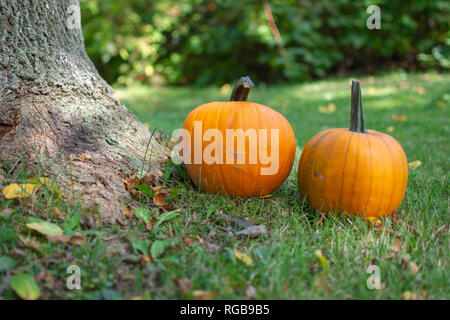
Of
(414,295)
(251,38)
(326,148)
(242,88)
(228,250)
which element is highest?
(251,38)

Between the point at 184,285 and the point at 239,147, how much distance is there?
0.86 meters

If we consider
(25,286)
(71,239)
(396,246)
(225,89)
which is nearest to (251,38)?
(225,89)

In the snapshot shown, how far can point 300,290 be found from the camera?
1.42m

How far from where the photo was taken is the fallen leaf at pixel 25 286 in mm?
1317

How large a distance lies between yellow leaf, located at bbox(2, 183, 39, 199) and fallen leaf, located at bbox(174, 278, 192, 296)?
0.80m

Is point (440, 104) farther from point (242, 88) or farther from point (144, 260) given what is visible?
point (144, 260)

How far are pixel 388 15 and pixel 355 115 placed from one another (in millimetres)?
7135

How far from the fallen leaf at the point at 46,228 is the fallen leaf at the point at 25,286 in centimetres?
21

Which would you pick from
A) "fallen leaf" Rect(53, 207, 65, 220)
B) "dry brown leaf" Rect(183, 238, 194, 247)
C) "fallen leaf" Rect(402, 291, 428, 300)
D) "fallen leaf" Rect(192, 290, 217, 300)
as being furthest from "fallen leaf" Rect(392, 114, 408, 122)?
"fallen leaf" Rect(53, 207, 65, 220)

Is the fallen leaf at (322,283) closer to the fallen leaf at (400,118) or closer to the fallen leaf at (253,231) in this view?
the fallen leaf at (253,231)

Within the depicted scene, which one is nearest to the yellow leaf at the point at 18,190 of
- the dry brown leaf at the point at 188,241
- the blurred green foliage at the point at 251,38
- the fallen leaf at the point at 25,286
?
the fallen leaf at the point at 25,286

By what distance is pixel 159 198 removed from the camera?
199 centimetres

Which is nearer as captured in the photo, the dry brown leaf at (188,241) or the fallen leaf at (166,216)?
the dry brown leaf at (188,241)
